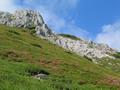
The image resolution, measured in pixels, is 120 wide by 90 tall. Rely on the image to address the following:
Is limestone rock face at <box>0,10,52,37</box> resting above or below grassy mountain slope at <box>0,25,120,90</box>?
above

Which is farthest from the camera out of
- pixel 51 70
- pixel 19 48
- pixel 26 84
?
pixel 19 48

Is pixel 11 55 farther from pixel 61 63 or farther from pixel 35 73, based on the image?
pixel 35 73

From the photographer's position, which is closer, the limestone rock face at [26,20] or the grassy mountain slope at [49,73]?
the grassy mountain slope at [49,73]

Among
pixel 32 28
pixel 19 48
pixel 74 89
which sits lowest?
pixel 74 89

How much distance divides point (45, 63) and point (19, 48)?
55.5 feet

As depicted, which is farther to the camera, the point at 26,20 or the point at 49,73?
the point at 26,20

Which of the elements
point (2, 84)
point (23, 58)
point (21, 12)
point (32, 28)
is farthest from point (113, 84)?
point (21, 12)

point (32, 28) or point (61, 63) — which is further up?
point (32, 28)

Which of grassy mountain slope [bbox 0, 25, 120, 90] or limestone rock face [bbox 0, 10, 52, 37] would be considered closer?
grassy mountain slope [bbox 0, 25, 120, 90]

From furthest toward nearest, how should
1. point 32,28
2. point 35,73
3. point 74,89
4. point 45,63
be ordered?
1. point 32,28
2. point 45,63
3. point 35,73
4. point 74,89

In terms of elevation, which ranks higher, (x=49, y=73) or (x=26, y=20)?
(x=26, y=20)

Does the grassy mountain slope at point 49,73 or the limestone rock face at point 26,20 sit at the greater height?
the limestone rock face at point 26,20

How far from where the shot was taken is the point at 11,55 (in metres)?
70.0

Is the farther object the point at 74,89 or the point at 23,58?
the point at 23,58
